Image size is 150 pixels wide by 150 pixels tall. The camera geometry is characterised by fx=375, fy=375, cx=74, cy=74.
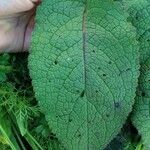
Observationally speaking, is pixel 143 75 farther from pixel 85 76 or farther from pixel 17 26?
pixel 17 26

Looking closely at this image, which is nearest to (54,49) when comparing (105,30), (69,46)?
(69,46)

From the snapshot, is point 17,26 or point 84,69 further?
point 17,26

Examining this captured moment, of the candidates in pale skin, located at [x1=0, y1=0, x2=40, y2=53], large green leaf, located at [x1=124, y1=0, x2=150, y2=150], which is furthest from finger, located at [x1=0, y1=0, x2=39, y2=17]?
large green leaf, located at [x1=124, y1=0, x2=150, y2=150]

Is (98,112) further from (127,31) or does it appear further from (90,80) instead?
(127,31)

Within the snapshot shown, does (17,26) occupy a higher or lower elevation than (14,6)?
lower

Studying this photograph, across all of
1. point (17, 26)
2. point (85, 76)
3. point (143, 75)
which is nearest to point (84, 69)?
point (85, 76)

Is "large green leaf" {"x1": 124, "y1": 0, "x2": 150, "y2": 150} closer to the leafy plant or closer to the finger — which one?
the leafy plant

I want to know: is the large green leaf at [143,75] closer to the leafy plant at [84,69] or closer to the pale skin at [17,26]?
the leafy plant at [84,69]
